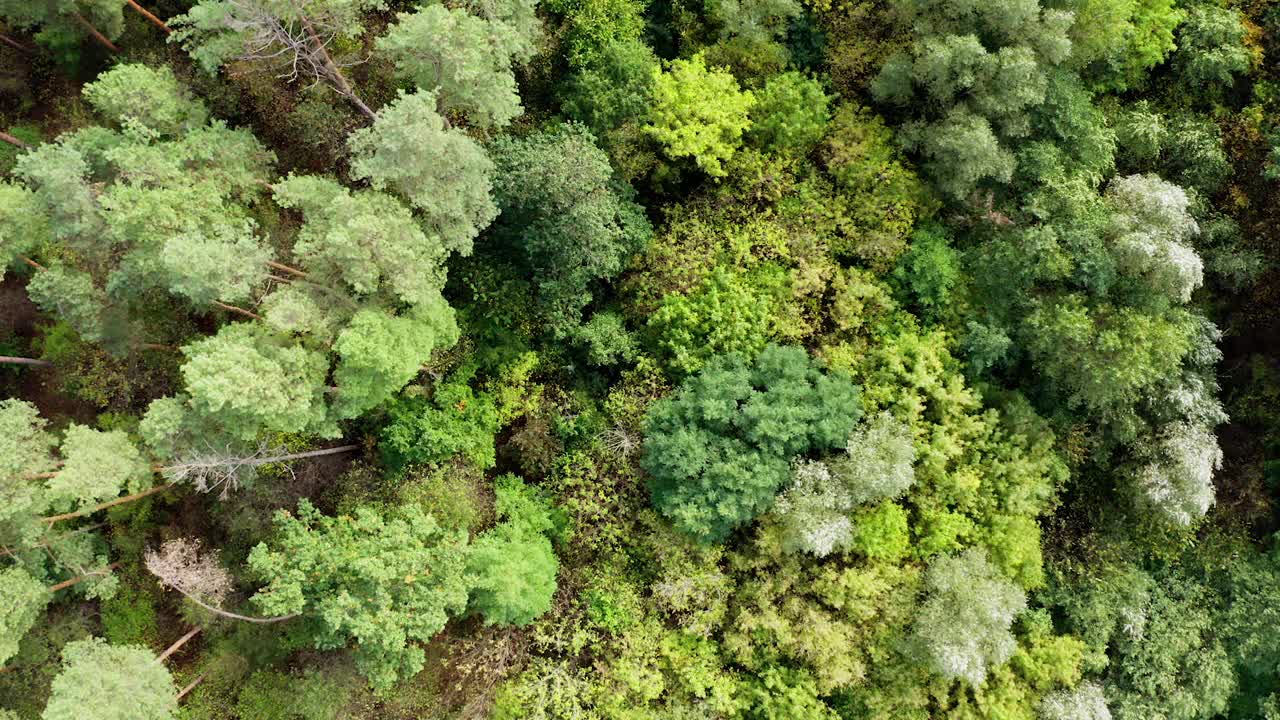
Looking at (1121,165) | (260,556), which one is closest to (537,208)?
(260,556)

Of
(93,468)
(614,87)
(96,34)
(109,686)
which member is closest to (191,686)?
(109,686)

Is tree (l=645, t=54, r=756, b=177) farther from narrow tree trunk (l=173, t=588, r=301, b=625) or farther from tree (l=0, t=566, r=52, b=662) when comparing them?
tree (l=0, t=566, r=52, b=662)

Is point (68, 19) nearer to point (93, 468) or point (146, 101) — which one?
point (146, 101)

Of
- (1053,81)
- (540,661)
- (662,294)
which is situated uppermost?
(1053,81)

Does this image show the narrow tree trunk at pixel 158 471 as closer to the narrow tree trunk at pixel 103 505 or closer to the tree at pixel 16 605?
the narrow tree trunk at pixel 103 505

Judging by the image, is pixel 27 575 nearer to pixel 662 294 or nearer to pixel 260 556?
pixel 260 556
